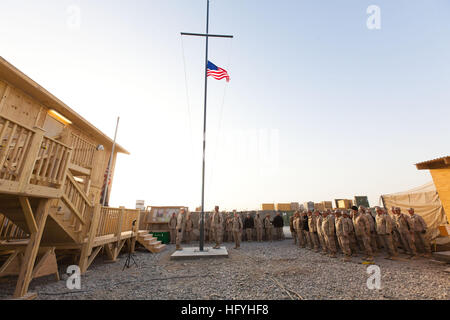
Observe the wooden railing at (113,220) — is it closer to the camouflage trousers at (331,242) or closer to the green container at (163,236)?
the green container at (163,236)

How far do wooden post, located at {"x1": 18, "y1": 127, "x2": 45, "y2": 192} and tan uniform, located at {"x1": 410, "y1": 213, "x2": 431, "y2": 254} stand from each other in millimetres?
13771

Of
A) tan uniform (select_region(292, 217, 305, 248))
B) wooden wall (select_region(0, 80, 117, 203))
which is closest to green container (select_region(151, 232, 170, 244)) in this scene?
wooden wall (select_region(0, 80, 117, 203))

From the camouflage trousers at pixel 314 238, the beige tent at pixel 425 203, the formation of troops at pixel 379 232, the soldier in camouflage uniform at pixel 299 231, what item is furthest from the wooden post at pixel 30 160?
the beige tent at pixel 425 203

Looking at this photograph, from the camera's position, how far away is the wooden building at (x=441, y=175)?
364 inches

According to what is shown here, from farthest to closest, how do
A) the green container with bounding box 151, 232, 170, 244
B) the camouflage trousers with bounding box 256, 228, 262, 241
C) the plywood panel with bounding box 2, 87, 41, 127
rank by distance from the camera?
the camouflage trousers with bounding box 256, 228, 262, 241 < the green container with bounding box 151, 232, 170, 244 < the plywood panel with bounding box 2, 87, 41, 127

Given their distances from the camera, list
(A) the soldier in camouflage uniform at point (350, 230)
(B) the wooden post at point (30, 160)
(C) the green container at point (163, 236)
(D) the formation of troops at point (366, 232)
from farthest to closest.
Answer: (C) the green container at point (163, 236)
(A) the soldier in camouflage uniform at point (350, 230)
(D) the formation of troops at point (366, 232)
(B) the wooden post at point (30, 160)

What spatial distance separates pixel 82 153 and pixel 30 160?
7142mm

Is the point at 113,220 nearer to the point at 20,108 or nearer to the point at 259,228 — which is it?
the point at 20,108

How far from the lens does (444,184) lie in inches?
371

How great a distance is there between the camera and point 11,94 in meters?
6.99

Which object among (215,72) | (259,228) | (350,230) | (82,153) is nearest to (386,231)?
(350,230)

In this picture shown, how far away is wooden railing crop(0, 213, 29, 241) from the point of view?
552 centimetres

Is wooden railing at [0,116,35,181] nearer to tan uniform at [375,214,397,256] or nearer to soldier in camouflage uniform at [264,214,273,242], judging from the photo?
tan uniform at [375,214,397,256]

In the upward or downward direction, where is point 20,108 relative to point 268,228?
upward
